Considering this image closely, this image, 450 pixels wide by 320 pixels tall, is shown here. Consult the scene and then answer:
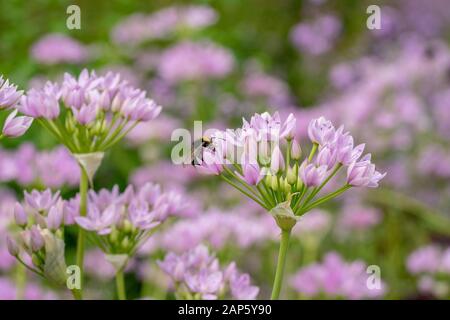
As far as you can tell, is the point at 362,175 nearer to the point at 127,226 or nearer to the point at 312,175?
the point at 312,175

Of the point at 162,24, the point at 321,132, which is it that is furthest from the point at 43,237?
the point at 162,24

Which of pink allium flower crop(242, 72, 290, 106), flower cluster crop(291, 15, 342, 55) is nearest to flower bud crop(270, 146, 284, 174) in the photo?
pink allium flower crop(242, 72, 290, 106)

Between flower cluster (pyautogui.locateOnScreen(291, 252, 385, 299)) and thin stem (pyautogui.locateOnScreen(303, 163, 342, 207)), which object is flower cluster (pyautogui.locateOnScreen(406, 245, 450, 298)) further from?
thin stem (pyautogui.locateOnScreen(303, 163, 342, 207))

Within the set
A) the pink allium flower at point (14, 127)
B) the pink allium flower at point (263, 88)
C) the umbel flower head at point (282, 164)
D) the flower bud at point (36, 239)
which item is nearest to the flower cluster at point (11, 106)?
the pink allium flower at point (14, 127)

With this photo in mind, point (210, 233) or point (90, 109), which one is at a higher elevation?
point (90, 109)

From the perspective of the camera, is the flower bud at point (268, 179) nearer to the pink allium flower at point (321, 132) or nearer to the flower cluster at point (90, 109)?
the pink allium flower at point (321, 132)
